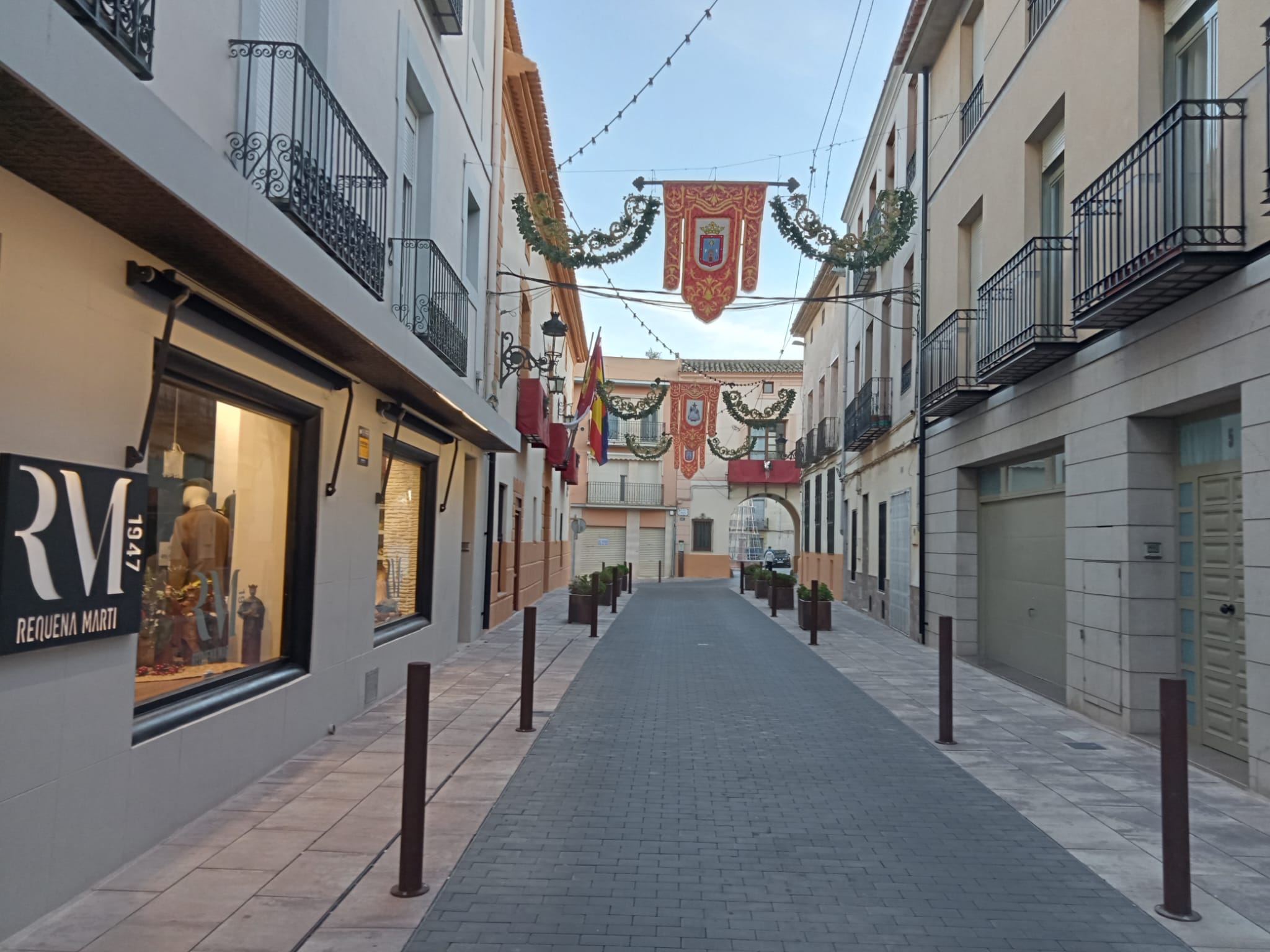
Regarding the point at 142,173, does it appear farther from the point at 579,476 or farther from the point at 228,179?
the point at 579,476

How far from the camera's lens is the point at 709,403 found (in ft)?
95.8

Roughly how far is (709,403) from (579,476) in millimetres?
14925

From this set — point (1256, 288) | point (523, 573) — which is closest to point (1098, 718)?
point (1256, 288)

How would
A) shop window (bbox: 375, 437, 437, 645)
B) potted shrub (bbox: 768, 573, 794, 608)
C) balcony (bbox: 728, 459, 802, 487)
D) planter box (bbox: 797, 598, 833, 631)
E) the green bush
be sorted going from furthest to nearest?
1. balcony (bbox: 728, 459, 802, 487)
2. potted shrub (bbox: 768, 573, 794, 608)
3. planter box (bbox: 797, 598, 833, 631)
4. the green bush
5. shop window (bbox: 375, 437, 437, 645)

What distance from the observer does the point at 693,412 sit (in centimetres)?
2909

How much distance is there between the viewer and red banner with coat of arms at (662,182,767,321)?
1255 centimetres

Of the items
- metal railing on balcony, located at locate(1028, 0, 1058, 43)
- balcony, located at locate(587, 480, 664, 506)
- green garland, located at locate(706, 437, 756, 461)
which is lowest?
balcony, located at locate(587, 480, 664, 506)

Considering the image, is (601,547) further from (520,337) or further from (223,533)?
(223,533)

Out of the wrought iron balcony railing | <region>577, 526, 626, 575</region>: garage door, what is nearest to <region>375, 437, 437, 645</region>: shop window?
the wrought iron balcony railing

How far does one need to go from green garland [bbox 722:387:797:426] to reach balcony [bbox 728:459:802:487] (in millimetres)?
13558

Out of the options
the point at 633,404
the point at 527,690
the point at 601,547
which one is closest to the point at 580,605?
the point at 527,690

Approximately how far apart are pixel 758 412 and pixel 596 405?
498cm

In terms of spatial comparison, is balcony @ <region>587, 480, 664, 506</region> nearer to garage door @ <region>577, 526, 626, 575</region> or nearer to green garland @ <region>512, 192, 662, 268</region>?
garage door @ <region>577, 526, 626, 575</region>

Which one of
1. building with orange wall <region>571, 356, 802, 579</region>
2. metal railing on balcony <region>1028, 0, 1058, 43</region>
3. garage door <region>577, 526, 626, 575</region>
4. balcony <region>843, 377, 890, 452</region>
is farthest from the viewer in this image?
garage door <region>577, 526, 626, 575</region>
